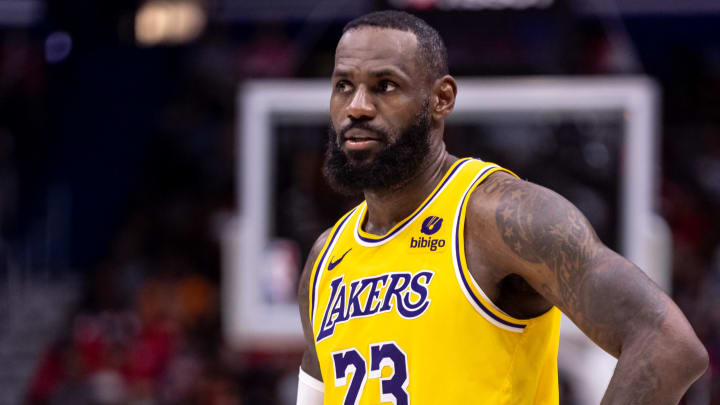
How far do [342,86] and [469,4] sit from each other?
3.49 metres

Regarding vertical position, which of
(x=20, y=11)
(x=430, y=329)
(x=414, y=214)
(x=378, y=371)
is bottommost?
(x=378, y=371)

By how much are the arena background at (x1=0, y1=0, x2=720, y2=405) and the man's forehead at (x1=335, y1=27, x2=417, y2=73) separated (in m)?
3.35

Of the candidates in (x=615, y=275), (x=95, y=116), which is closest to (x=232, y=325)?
(x=615, y=275)

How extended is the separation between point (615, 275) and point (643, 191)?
418 cm

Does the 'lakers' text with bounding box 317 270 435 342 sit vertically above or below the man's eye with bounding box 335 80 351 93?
below

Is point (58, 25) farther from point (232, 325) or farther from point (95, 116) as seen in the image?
point (232, 325)

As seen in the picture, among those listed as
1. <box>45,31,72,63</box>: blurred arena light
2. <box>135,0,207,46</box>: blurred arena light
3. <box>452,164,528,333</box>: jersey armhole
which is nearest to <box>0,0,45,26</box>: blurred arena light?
<box>45,31,72,63</box>: blurred arena light

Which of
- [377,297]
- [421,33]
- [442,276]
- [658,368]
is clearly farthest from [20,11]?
[658,368]

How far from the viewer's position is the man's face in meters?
2.79

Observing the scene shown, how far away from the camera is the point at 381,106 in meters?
2.79

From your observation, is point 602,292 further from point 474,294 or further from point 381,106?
point 381,106

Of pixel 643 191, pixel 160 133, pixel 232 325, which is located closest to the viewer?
pixel 643 191

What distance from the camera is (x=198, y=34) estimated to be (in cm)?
1184

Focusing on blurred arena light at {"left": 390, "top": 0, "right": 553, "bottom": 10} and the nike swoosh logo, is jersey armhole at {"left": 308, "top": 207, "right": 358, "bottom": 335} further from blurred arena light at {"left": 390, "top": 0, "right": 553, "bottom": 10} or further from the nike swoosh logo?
blurred arena light at {"left": 390, "top": 0, "right": 553, "bottom": 10}
